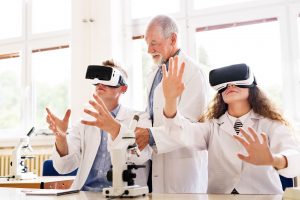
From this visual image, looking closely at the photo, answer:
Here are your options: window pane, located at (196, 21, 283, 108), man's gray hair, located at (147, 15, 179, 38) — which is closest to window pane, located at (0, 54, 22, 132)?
window pane, located at (196, 21, 283, 108)

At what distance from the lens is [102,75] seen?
2.19m

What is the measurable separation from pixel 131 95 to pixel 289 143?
3253mm

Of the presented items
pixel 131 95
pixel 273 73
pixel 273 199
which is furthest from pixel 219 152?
pixel 131 95

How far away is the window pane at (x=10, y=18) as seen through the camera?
19.8 ft

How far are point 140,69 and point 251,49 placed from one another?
144 cm

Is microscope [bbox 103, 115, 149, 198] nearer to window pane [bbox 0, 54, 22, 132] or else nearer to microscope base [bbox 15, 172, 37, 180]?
microscope base [bbox 15, 172, 37, 180]

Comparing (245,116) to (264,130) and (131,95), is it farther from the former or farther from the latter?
(131,95)

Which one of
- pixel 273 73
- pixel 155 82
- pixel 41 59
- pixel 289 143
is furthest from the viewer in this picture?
pixel 41 59

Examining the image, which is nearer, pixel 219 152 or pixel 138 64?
pixel 219 152

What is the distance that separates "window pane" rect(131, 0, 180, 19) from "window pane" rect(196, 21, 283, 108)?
51 centimetres

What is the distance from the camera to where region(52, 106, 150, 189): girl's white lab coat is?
2.32 meters

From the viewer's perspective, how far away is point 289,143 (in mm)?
1898

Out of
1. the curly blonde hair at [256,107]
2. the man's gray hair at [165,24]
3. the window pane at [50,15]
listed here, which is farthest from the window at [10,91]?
the curly blonde hair at [256,107]

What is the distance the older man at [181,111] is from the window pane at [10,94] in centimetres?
377
